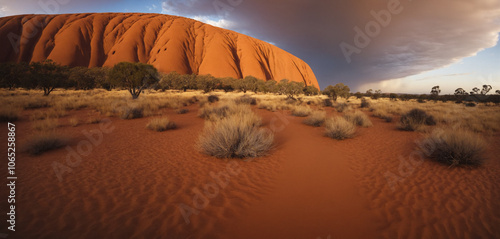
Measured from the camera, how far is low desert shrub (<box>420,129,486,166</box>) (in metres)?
4.71

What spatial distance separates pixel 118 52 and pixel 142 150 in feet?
241

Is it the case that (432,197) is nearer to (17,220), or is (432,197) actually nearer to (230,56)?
(17,220)

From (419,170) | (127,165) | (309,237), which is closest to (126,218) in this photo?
(127,165)

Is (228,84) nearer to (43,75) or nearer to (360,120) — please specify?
(43,75)

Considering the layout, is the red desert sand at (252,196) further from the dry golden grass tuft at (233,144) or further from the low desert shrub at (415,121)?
the low desert shrub at (415,121)

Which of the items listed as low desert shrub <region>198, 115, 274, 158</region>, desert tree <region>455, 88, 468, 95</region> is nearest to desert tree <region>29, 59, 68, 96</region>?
low desert shrub <region>198, 115, 274, 158</region>

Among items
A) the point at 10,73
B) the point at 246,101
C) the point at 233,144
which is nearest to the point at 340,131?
the point at 233,144

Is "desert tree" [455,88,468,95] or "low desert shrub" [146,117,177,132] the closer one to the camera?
"low desert shrub" [146,117,177,132]

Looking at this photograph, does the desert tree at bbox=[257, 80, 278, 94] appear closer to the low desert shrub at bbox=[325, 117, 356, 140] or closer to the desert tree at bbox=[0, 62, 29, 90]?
the low desert shrub at bbox=[325, 117, 356, 140]

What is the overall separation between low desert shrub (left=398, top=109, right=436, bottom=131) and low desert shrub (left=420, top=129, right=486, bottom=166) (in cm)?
446

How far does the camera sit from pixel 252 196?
3.38 m

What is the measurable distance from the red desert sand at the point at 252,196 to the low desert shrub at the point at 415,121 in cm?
337

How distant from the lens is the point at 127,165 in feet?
14.9

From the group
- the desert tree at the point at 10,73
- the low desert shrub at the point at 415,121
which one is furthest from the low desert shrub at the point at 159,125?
the desert tree at the point at 10,73
